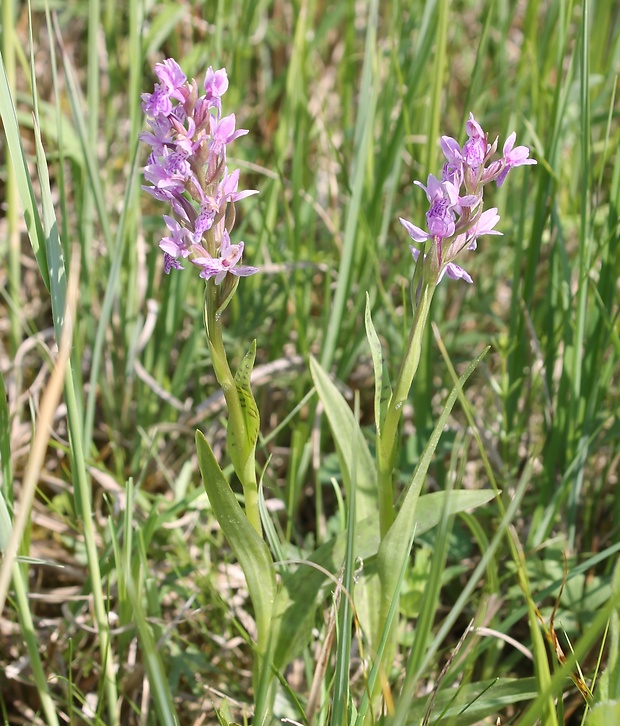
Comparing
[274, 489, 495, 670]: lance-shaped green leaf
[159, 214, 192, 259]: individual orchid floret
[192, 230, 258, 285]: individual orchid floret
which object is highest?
[159, 214, 192, 259]: individual orchid floret

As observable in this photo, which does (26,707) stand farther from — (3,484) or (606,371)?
(606,371)

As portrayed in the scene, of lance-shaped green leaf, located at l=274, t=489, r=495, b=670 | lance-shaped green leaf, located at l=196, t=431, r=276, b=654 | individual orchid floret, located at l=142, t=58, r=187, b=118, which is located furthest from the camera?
lance-shaped green leaf, located at l=274, t=489, r=495, b=670

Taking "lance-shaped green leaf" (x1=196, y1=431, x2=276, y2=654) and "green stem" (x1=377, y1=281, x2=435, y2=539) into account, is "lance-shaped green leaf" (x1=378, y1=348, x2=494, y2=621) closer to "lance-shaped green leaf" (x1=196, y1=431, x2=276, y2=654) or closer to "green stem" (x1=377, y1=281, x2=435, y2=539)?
"green stem" (x1=377, y1=281, x2=435, y2=539)

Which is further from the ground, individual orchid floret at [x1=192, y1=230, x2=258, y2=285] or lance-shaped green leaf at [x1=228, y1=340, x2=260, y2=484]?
individual orchid floret at [x1=192, y1=230, x2=258, y2=285]

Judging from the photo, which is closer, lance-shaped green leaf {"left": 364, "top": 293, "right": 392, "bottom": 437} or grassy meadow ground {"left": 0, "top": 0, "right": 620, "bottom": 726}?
lance-shaped green leaf {"left": 364, "top": 293, "right": 392, "bottom": 437}

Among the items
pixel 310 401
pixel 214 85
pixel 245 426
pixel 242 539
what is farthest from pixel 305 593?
pixel 214 85

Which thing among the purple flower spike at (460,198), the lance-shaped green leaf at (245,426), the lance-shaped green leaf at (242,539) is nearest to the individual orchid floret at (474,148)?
the purple flower spike at (460,198)

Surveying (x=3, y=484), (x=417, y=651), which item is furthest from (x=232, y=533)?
(x=3, y=484)

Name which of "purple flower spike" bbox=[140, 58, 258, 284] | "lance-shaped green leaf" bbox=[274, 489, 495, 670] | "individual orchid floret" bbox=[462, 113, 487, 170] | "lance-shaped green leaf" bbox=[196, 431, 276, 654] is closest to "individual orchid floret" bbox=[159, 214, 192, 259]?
"purple flower spike" bbox=[140, 58, 258, 284]
